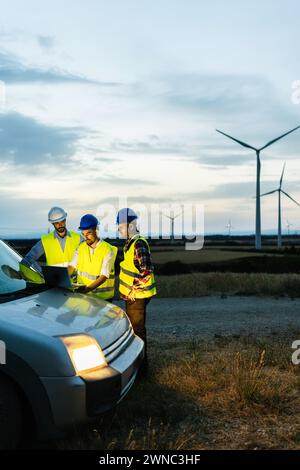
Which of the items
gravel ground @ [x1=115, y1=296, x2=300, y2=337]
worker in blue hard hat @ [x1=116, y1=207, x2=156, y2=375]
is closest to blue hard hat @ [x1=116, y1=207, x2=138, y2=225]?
worker in blue hard hat @ [x1=116, y1=207, x2=156, y2=375]

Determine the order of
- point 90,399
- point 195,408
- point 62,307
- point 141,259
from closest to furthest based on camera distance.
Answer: point 90,399
point 62,307
point 195,408
point 141,259

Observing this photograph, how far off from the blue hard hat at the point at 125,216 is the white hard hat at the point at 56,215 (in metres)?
0.88

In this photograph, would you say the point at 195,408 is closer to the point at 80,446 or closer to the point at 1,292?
the point at 80,446

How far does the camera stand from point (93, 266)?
6832 millimetres

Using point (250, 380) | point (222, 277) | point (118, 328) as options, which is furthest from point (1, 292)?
point (222, 277)

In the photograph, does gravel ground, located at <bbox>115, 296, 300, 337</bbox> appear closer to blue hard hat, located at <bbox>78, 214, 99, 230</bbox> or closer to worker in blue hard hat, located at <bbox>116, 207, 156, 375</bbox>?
worker in blue hard hat, located at <bbox>116, 207, 156, 375</bbox>

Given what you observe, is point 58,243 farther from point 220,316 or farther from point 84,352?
point 220,316

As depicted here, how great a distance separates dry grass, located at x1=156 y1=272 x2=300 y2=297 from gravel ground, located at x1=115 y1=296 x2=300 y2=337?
3.77 feet

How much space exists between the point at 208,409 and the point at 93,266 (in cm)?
209

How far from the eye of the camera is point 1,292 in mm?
4828

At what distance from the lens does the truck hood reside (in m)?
4.15

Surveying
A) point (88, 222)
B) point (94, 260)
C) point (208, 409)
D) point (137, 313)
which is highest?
point (88, 222)

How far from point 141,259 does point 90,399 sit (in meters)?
2.83

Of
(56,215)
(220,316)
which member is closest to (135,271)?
(56,215)
